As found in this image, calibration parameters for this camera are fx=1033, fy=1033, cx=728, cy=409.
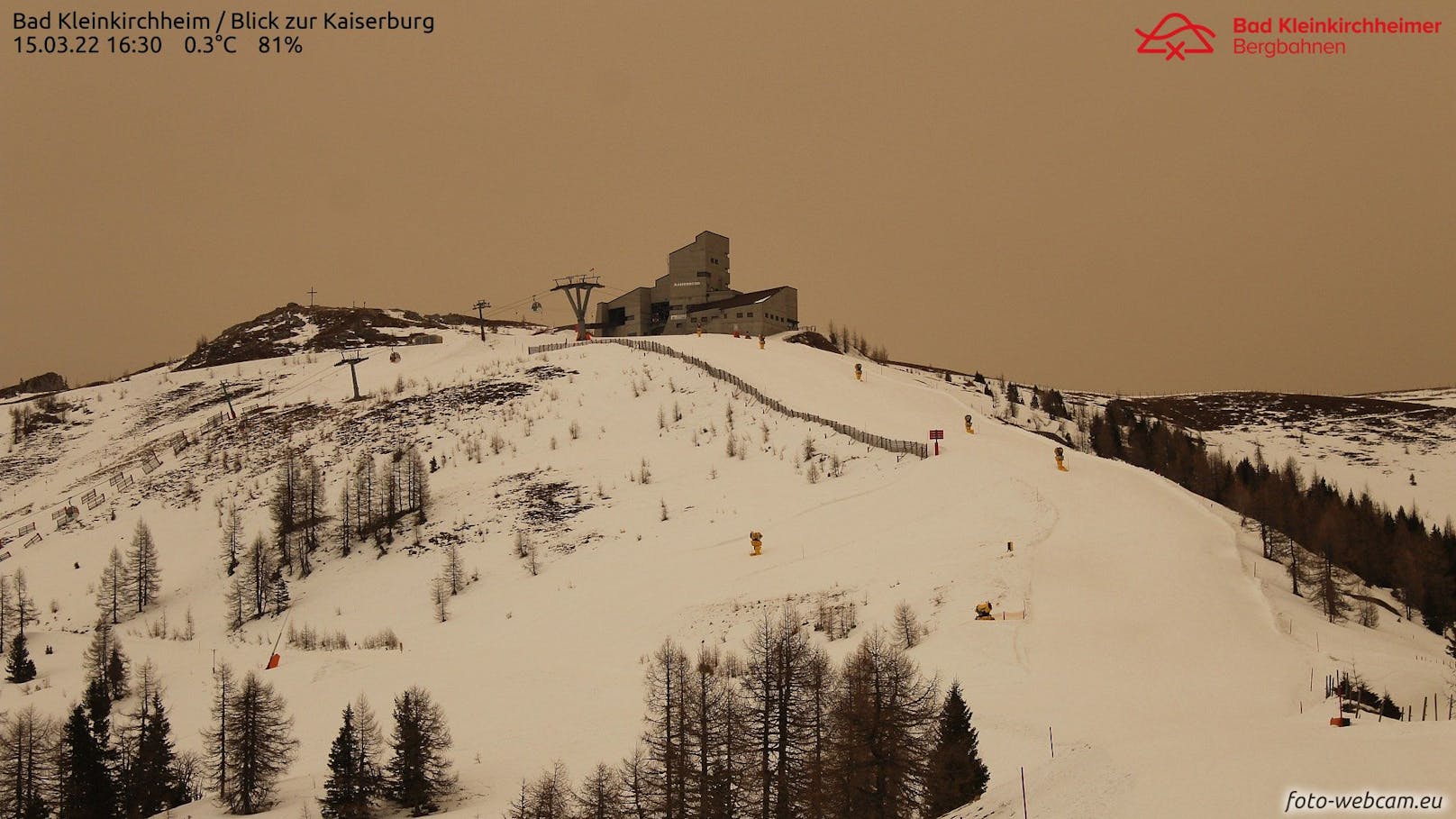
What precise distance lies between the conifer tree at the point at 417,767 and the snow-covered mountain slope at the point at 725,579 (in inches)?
30.6

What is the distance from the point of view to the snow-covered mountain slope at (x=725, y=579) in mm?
21953

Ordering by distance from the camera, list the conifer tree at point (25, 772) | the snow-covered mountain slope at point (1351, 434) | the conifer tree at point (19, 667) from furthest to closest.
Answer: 1. the snow-covered mountain slope at point (1351, 434)
2. the conifer tree at point (19, 667)
3. the conifer tree at point (25, 772)

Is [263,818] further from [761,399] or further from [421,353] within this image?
[421,353]

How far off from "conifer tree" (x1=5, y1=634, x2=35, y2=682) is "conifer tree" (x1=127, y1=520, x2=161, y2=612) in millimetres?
10983

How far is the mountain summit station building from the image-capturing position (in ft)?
303

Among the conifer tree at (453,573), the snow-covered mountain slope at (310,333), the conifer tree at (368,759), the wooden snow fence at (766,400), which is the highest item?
the snow-covered mountain slope at (310,333)

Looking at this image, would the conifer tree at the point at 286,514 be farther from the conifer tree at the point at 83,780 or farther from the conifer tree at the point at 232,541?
the conifer tree at the point at 83,780

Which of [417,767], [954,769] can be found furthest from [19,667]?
[954,769]

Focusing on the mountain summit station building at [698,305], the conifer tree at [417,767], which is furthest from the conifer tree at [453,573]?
the mountain summit station building at [698,305]

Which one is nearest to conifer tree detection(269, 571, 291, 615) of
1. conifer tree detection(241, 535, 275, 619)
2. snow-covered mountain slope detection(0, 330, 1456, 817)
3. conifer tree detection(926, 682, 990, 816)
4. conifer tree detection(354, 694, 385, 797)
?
conifer tree detection(241, 535, 275, 619)

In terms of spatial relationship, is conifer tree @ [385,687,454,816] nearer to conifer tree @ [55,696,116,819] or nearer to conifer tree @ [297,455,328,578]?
conifer tree @ [55,696,116,819]

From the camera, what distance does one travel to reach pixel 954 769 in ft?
62.7

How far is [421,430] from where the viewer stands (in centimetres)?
A: 7062

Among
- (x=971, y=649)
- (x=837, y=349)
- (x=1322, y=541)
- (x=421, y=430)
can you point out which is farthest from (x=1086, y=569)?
(x=837, y=349)
